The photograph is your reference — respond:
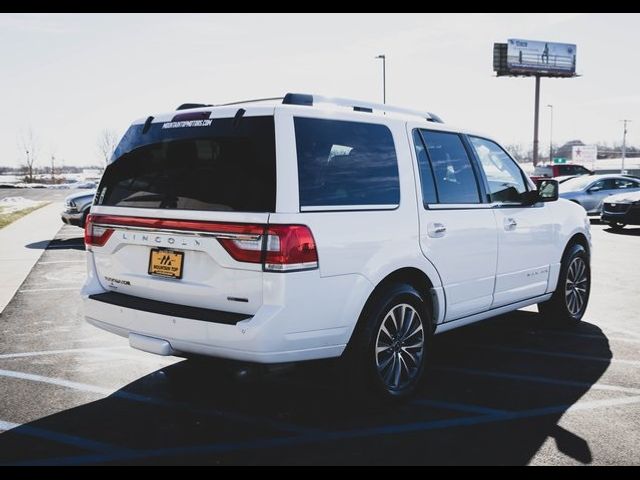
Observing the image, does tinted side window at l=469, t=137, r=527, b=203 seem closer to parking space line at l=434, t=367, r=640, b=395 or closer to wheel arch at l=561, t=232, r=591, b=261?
wheel arch at l=561, t=232, r=591, b=261

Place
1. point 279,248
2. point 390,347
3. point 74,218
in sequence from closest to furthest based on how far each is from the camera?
point 279,248
point 390,347
point 74,218

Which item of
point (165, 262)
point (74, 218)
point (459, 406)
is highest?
point (165, 262)

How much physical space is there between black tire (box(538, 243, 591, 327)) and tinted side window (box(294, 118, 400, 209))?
296cm

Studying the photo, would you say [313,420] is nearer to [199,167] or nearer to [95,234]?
[199,167]

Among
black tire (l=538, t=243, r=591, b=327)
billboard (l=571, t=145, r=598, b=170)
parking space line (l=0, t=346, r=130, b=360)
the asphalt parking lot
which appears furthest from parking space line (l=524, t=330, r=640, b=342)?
billboard (l=571, t=145, r=598, b=170)

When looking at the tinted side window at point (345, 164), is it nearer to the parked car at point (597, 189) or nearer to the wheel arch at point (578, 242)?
the wheel arch at point (578, 242)

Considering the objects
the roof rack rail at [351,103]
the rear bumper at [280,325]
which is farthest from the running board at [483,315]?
the roof rack rail at [351,103]

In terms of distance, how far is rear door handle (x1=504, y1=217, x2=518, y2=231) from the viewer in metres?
5.37

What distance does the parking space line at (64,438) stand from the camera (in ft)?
12.0

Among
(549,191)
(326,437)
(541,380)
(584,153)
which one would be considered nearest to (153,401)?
(326,437)

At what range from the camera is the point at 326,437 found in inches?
151

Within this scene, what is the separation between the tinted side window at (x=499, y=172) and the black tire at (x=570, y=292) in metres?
1.12

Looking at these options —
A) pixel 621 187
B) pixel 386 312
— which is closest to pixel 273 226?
pixel 386 312

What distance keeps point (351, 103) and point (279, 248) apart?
1.39 m
